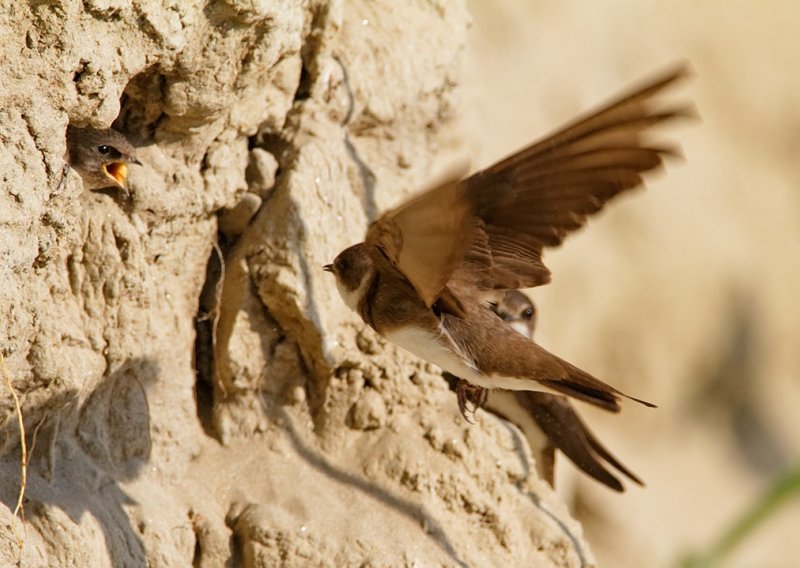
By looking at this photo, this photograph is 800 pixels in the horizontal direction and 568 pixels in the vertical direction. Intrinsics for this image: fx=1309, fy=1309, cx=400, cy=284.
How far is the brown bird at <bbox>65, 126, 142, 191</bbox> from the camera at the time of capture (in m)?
3.47

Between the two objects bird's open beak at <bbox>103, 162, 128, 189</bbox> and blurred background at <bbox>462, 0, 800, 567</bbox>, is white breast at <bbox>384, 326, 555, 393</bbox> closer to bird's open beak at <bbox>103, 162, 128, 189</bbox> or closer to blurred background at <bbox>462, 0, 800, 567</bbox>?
bird's open beak at <bbox>103, 162, 128, 189</bbox>

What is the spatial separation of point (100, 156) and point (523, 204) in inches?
45.4

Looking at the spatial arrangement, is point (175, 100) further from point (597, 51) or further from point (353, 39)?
point (597, 51)

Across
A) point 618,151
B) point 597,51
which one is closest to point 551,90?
point 597,51

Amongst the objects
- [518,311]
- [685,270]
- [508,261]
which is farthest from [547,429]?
[685,270]

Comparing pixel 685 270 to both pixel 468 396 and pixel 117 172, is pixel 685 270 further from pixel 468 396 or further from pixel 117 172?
pixel 117 172

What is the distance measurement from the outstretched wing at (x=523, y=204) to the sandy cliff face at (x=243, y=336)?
557 millimetres

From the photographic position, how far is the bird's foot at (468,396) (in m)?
4.11

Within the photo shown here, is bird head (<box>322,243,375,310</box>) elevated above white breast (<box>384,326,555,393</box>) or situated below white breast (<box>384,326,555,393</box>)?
above

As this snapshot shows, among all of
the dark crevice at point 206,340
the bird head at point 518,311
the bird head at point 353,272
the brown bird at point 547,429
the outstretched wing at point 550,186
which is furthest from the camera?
the bird head at point 518,311

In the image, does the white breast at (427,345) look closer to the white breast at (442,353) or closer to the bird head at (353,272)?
the white breast at (442,353)

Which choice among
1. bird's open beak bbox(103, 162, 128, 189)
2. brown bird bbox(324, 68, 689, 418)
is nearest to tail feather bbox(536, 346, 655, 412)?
brown bird bbox(324, 68, 689, 418)

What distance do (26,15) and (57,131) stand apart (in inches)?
11.0

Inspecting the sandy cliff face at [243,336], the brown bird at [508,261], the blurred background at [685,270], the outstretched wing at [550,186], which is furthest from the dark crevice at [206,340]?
the blurred background at [685,270]
